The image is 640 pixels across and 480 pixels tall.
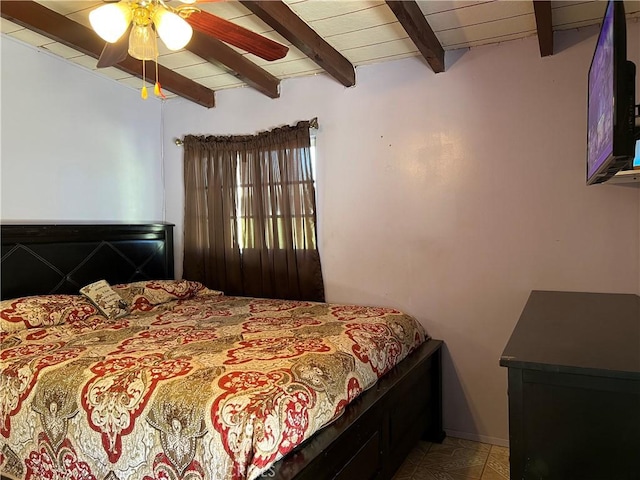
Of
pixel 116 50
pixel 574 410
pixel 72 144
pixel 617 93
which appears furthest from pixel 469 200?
pixel 72 144

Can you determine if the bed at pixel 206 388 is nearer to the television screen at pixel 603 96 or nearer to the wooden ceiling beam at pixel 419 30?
the television screen at pixel 603 96

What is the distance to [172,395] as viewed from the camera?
64.1 inches

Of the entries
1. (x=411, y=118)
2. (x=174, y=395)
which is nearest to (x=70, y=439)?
(x=174, y=395)

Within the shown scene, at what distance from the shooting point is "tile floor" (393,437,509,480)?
8.50ft

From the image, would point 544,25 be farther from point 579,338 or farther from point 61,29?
point 61,29

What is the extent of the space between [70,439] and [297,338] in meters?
1.02

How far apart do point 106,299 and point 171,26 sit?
5.84ft

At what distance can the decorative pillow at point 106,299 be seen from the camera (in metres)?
2.86

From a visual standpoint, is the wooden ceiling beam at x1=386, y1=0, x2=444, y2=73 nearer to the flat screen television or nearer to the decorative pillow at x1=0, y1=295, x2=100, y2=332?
the flat screen television

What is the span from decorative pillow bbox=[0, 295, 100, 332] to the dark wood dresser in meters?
2.39

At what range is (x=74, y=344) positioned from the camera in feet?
7.35

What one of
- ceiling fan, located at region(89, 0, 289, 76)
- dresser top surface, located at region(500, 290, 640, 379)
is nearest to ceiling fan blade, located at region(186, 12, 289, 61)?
ceiling fan, located at region(89, 0, 289, 76)

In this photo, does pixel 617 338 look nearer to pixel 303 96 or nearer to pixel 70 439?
pixel 70 439

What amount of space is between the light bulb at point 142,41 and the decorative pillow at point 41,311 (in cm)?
152
